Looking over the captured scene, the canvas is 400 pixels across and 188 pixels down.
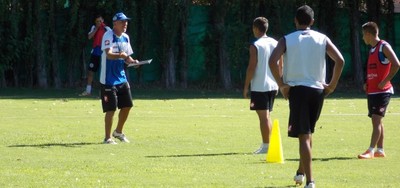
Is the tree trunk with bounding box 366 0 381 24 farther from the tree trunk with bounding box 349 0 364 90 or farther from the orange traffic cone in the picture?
the orange traffic cone

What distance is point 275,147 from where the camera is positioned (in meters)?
13.6

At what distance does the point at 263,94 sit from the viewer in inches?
603

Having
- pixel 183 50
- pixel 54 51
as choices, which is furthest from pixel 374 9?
pixel 54 51

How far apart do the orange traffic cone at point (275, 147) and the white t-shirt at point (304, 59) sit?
2405 mm

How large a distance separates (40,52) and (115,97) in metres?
17.2

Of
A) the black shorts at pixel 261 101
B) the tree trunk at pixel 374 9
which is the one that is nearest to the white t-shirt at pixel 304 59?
the black shorts at pixel 261 101

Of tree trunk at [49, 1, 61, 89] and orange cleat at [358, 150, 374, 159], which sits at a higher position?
orange cleat at [358, 150, 374, 159]

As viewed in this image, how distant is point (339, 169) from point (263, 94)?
2.63 metres

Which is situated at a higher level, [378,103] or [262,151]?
[378,103]

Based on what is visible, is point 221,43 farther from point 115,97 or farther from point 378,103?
point 378,103

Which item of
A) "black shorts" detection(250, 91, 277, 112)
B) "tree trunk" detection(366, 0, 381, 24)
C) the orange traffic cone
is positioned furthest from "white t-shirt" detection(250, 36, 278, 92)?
"tree trunk" detection(366, 0, 381, 24)

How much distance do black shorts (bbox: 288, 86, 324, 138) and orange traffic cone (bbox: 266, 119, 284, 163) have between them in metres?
2.38

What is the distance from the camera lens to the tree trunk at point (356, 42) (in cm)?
3450

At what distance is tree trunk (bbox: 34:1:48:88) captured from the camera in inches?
→ 1310
